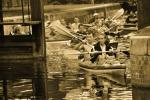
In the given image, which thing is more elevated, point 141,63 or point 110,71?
point 141,63

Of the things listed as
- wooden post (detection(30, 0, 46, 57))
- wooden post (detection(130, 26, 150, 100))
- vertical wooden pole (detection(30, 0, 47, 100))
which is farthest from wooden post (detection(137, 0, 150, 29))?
wooden post (detection(30, 0, 46, 57))

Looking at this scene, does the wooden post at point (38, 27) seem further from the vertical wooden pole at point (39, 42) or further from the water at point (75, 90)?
the water at point (75, 90)

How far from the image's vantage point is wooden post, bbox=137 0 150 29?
693cm

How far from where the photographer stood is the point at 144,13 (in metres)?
6.95

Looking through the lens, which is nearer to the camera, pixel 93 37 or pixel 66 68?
pixel 66 68

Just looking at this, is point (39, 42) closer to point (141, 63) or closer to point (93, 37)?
point (141, 63)

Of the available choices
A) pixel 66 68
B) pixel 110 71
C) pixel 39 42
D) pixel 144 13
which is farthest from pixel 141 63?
pixel 66 68

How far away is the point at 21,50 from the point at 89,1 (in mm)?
26778

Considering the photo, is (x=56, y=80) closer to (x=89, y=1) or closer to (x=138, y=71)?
(x=138, y=71)

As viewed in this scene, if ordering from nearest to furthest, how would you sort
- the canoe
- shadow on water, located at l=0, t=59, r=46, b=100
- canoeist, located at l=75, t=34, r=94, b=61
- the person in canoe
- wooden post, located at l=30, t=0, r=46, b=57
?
shadow on water, located at l=0, t=59, r=46, b=100 < wooden post, located at l=30, t=0, r=46, b=57 < the canoe < the person in canoe < canoeist, located at l=75, t=34, r=94, b=61

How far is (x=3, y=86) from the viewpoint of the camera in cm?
1215

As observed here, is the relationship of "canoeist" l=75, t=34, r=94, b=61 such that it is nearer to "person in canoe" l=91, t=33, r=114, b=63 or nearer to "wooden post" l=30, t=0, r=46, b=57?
"person in canoe" l=91, t=33, r=114, b=63

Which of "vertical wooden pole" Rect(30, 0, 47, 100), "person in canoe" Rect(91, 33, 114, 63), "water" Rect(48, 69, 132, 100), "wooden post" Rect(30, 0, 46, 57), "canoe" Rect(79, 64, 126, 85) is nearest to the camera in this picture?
"water" Rect(48, 69, 132, 100)

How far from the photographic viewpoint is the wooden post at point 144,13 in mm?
6934
